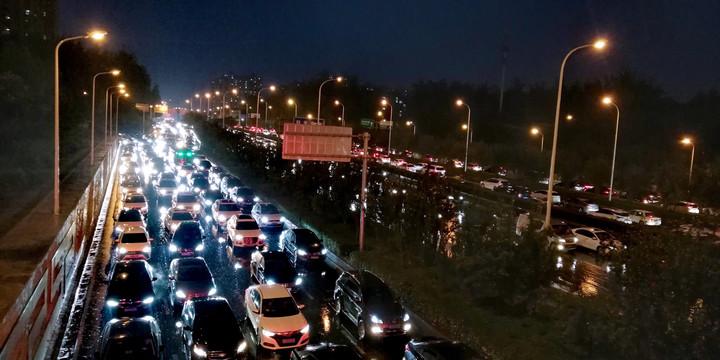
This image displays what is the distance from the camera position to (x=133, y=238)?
21969 millimetres

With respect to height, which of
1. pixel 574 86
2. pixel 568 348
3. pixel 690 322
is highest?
pixel 574 86

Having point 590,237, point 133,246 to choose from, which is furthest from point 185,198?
Result: point 590,237

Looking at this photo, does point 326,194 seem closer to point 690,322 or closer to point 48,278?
point 48,278

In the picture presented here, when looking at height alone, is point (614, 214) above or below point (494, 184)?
below

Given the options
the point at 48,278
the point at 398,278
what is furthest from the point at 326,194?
the point at 48,278

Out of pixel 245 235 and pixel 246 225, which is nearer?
pixel 245 235

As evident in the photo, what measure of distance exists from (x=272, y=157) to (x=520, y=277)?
33.4m

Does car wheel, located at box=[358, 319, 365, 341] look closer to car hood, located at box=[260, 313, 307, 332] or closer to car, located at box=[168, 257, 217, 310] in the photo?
car hood, located at box=[260, 313, 307, 332]

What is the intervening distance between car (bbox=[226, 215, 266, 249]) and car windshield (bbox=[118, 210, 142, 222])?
4832mm

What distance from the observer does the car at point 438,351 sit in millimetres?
11547

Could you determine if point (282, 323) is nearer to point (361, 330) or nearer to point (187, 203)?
point (361, 330)

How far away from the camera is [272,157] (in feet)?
153

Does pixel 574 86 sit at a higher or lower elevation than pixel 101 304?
higher

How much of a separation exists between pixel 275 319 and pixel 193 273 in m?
4.40
